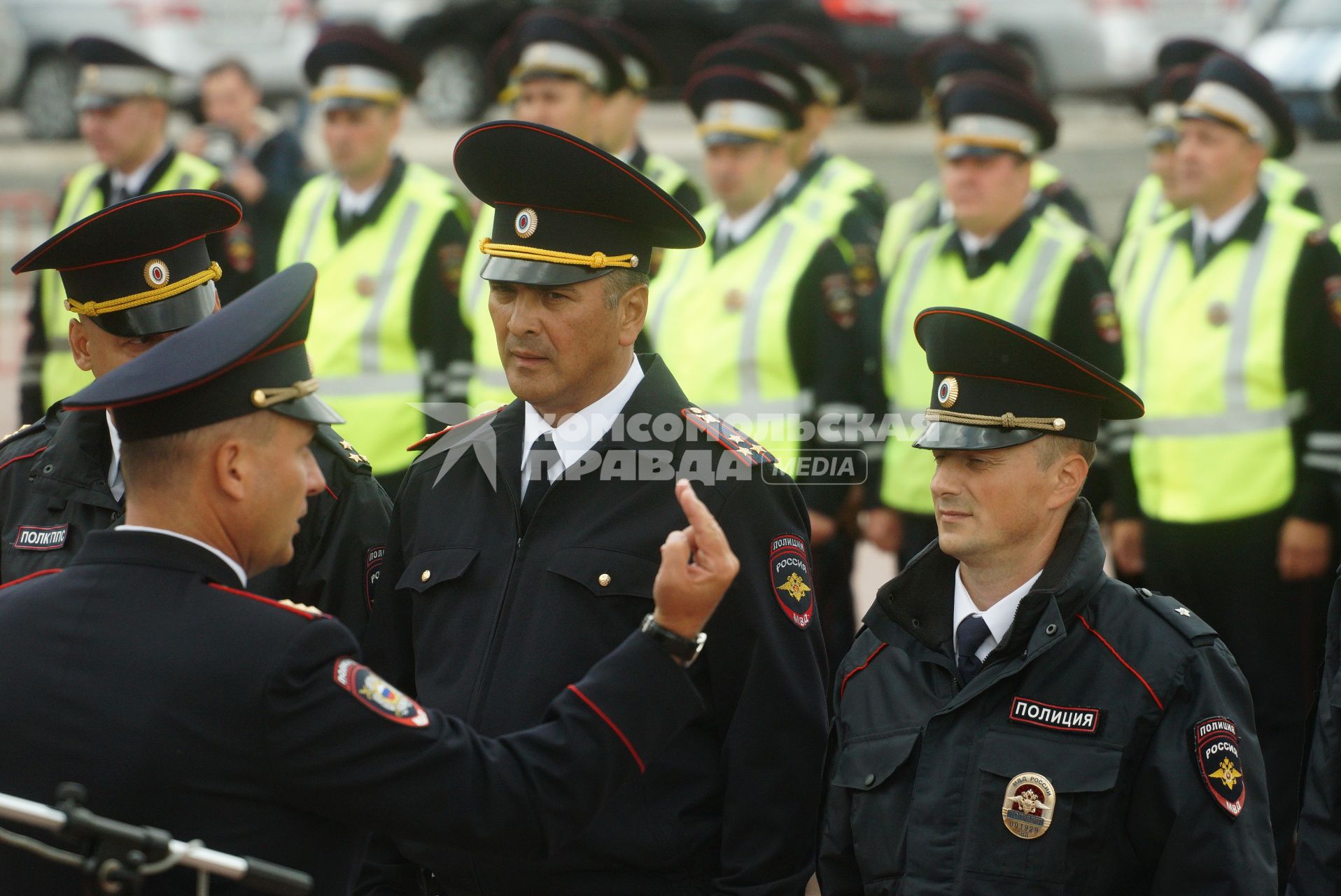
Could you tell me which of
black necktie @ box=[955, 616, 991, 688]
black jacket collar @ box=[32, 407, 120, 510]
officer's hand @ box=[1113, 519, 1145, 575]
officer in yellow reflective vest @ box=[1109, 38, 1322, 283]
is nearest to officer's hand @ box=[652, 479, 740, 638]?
black necktie @ box=[955, 616, 991, 688]

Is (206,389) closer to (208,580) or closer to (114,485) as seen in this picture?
(208,580)

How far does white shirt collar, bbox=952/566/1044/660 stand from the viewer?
316cm

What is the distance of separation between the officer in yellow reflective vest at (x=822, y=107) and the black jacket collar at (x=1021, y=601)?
478 centimetres

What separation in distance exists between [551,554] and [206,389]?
2.80 feet

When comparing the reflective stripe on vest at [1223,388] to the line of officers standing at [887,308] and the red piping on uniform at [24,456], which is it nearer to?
the line of officers standing at [887,308]

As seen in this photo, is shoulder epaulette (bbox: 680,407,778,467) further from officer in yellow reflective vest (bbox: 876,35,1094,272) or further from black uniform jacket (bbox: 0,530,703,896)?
officer in yellow reflective vest (bbox: 876,35,1094,272)

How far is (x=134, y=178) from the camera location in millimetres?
7551

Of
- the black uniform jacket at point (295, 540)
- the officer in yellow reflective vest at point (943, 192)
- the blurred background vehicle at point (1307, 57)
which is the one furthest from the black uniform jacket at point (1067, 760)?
the blurred background vehicle at point (1307, 57)

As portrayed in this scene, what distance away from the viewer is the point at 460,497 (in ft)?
10.7

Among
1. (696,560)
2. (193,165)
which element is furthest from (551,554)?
(193,165)

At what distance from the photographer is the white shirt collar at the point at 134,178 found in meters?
7.47

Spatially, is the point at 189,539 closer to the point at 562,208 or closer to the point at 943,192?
the point at 562,208

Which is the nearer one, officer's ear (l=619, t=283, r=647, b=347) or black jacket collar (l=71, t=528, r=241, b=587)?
black jacket collar (l=71, t=528, r=241, b=587)

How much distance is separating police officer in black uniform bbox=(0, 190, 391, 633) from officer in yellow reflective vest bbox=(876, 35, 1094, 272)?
5314mm
